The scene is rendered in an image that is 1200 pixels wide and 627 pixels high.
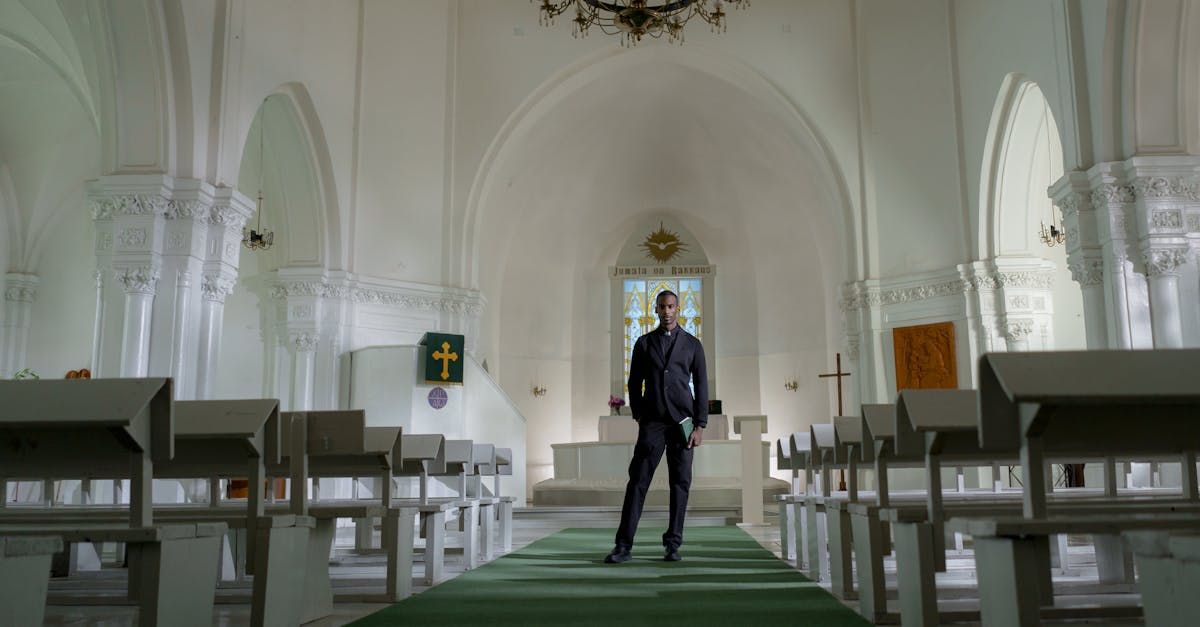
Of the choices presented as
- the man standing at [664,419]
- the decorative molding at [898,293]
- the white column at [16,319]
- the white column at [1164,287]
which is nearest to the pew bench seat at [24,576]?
the man standing at [664,419]

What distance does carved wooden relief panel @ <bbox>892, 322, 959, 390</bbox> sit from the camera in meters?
12.9

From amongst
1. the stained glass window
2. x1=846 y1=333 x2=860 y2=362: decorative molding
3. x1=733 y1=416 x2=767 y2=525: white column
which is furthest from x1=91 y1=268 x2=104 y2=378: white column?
the stained glass window

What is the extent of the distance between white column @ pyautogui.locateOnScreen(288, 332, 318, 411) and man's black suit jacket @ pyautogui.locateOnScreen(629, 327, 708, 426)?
7434 mm

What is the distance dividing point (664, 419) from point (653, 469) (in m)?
0.31

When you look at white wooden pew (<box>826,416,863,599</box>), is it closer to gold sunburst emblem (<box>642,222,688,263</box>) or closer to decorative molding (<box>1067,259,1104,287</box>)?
decorative molding (<box>1067,259,1104,287</box>)

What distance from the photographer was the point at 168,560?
2.60 m

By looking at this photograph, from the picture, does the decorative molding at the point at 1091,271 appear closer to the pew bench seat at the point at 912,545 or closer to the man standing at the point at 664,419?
the man standing at the point at 664,419

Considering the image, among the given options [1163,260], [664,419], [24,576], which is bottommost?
[24,576]

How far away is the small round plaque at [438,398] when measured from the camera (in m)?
12.5

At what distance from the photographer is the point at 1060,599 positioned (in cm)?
392

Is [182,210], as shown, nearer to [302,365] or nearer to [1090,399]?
[302,365]

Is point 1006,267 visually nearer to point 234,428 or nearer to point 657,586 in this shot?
point 657,586

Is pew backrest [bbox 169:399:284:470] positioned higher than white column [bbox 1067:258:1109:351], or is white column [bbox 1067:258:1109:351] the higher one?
white column [bbox 1067:258:1109:351]

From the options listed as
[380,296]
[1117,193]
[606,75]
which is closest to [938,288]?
[1117,193]
